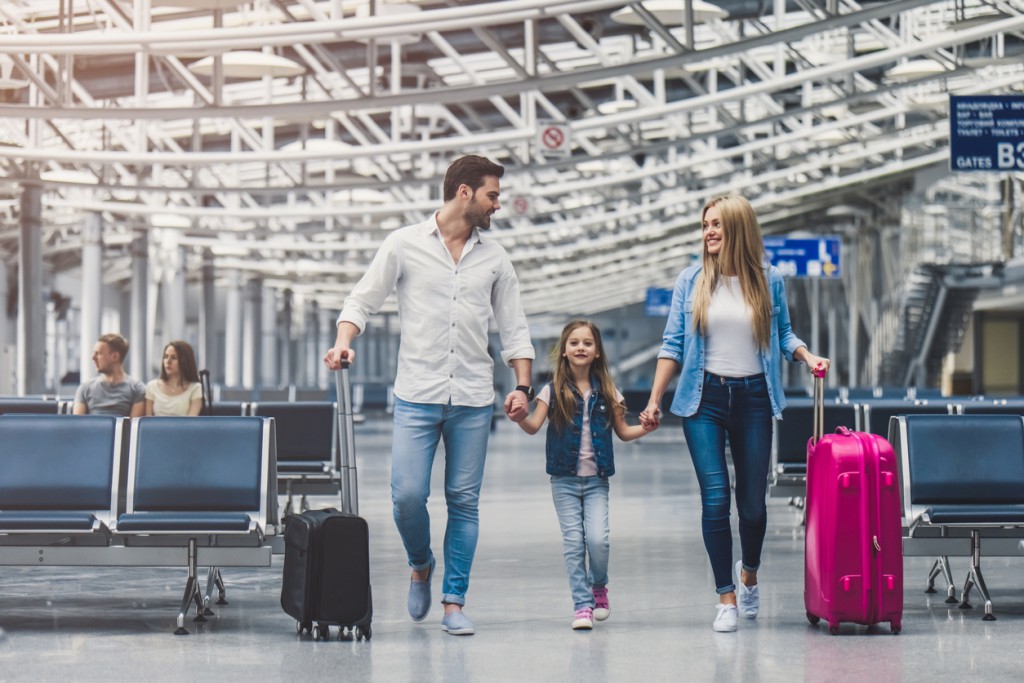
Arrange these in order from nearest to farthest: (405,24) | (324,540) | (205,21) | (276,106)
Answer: (324,540)
(405,24)
(276,106)
(205,21)

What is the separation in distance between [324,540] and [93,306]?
111 feet

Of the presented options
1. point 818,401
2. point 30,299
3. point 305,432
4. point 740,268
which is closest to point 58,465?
point 740,268

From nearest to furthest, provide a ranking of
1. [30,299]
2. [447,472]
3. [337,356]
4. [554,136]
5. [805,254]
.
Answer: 1. [337,356]
2. [447,472]
3. [554,136]
4. [30,299]
5. [805,254]

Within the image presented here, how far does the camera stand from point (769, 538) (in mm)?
11938

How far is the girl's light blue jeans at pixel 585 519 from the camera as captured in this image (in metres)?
7.15

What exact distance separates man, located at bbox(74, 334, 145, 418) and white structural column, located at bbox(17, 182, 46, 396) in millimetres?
17123

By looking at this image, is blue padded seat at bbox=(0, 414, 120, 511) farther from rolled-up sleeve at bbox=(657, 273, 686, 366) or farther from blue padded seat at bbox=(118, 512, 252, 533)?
rolled-up sleeve at bbox=(657, 273, 686, 366)

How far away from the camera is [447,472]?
692cm

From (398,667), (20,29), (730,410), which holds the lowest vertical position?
(398,667)

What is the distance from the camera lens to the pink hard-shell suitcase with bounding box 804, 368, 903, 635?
22.3 ft

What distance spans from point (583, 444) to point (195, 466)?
1901 millimetres

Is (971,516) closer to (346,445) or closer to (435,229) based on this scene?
(435,229)

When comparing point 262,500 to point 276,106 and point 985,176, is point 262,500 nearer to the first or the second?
point 276,106

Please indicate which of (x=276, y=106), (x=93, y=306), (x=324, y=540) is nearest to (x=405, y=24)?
(x=276, y=106)
